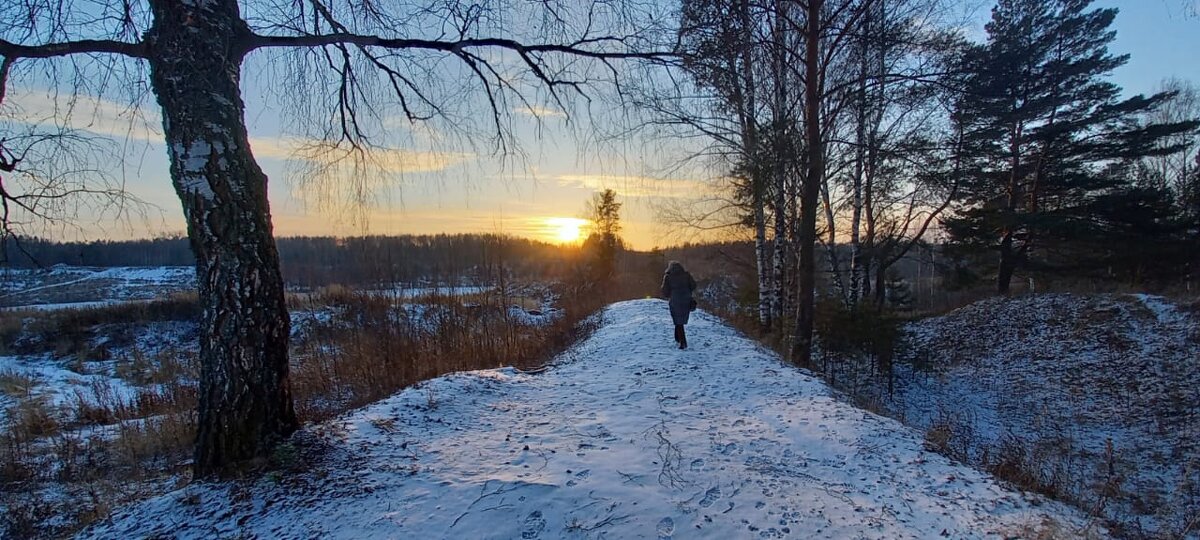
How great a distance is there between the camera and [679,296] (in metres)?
9.48

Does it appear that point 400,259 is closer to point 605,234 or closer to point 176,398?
point 176,398

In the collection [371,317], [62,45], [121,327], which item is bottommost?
[121,327]

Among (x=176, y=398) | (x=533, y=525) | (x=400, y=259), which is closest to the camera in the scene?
(x=533, y=525)

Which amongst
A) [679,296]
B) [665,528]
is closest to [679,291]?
[679,296]

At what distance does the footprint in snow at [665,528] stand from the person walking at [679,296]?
6321 mm

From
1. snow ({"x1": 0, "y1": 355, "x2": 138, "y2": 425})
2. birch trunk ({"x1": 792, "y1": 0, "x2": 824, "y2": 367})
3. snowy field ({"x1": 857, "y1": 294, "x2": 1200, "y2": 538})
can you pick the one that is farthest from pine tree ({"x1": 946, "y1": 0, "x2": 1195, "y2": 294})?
snow ({"x1": 0, "y1": 355, "x2": 138, "y2": 425})

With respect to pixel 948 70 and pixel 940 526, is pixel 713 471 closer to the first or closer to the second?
pixel 940 526

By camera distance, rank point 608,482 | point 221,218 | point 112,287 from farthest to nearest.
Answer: point 112,287 < point 608,482 < point 221,218

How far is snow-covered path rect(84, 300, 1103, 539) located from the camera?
292cm

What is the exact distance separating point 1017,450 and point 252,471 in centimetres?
728

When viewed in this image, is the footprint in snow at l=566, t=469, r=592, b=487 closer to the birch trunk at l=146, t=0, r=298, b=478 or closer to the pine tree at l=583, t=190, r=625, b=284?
the birch trunk at l=146, t=0, r=298, b=478

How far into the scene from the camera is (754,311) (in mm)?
16594

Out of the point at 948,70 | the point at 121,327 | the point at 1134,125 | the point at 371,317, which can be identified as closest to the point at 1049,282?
the point at 1134,125

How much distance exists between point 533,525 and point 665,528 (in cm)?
82
